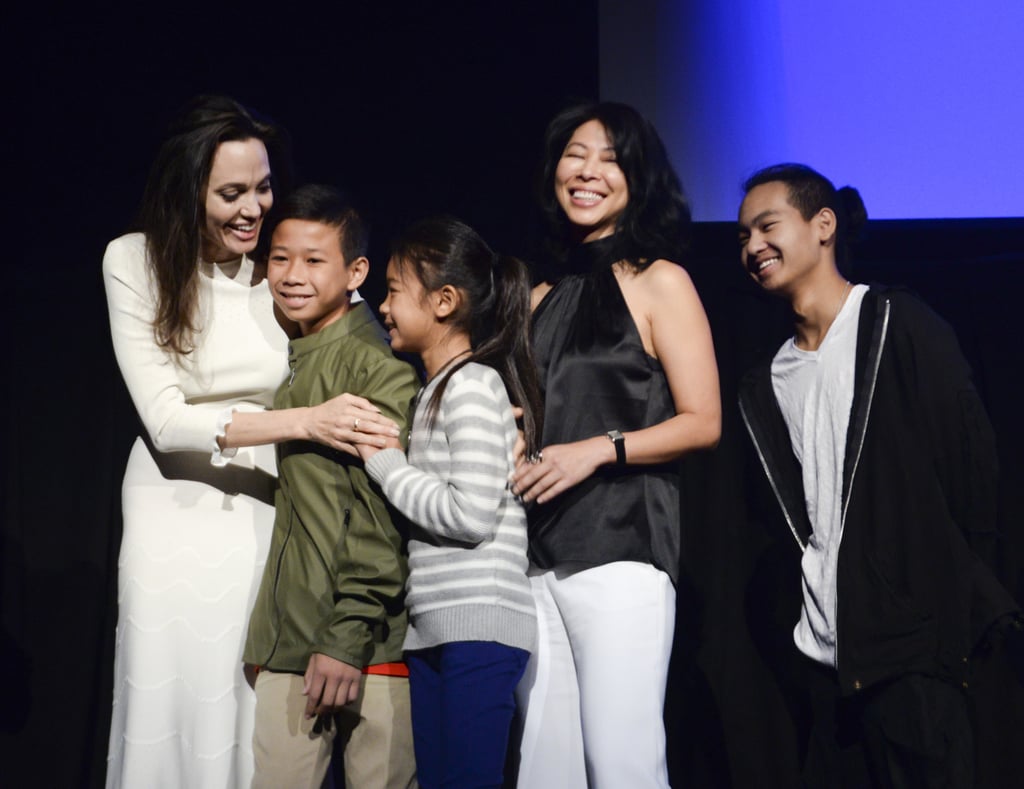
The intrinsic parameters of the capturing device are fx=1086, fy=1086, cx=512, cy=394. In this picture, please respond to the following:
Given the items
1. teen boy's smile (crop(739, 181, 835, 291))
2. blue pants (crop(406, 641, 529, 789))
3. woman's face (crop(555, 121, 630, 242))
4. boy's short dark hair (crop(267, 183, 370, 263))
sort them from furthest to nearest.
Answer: teen boy's smile (crop(739, 181, 835, 291)), woman's face (crop(555, 121, 630, 242)), boy's short dark hair (crop(267, 183, 370, 263)), blue pants (crop(406, 641, 529, 789))

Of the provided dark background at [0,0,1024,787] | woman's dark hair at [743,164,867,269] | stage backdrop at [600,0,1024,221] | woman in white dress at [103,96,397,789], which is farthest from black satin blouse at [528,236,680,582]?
stage backdrop at [600,0,1024,221]

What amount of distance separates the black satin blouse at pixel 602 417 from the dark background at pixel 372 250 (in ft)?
3.04

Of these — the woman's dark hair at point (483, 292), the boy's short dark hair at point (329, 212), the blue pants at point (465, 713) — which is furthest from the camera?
the boy's short dark hair at point (329, 212)

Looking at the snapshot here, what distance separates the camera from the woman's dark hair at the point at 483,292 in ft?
6.61

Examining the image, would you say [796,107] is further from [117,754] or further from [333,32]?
[117,754]

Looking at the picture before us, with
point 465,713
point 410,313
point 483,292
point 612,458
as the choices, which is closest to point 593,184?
point 483,292

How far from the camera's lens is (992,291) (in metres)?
3.04

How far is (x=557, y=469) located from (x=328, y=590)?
46 centimetres

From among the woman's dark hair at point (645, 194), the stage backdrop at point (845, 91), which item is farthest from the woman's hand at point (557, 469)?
the stage backdrop at point (845, 91)

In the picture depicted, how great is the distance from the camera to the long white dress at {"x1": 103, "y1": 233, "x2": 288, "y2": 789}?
80.0 inches

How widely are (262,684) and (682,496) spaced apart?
1521 millimetres

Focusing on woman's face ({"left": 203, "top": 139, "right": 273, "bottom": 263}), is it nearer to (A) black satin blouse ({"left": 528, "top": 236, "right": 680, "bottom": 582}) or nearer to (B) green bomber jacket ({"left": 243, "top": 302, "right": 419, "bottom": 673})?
(B) green bomber jacket ({"left": 243, "top": 302, "right": 419, "bottom": 673})

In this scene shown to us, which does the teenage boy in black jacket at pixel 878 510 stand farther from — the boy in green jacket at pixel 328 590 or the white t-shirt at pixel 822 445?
the boy in green jacket at pixel 328 590

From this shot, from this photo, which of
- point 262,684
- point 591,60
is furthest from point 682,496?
point 262,684
